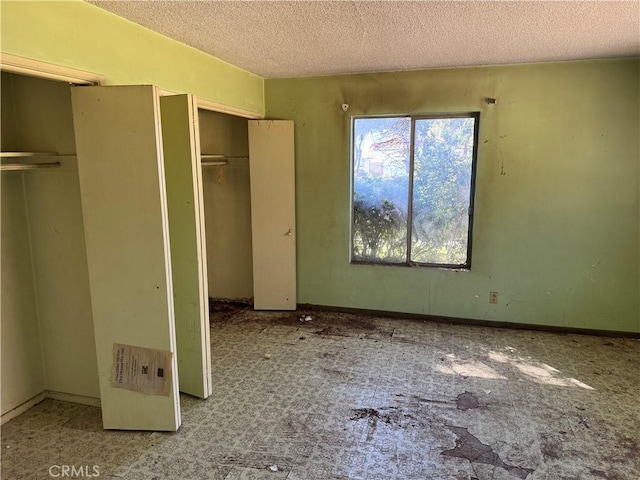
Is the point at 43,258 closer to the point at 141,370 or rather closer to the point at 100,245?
the point at 100,245

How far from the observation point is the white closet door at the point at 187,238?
2.62 m

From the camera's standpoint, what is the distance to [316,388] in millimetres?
3141

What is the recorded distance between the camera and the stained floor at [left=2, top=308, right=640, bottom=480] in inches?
90.8

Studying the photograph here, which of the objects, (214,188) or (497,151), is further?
(214,188)

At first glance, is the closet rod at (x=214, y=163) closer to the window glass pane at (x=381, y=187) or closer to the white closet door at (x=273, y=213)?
the white closet door at (x=273, y=213)

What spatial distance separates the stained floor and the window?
1.02m

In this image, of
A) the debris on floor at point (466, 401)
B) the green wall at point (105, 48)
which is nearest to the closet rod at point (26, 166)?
the green wall at point (105, 48)

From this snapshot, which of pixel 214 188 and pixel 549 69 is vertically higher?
pixel 549 69

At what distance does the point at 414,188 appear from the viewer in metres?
4.38

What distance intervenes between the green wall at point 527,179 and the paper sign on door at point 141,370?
100 inches

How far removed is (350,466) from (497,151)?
3148mm

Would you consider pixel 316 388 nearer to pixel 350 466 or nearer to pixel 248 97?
pixel 350 466

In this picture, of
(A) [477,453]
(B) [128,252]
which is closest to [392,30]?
(B) [128,252]

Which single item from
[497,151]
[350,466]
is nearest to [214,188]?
[497,151]
